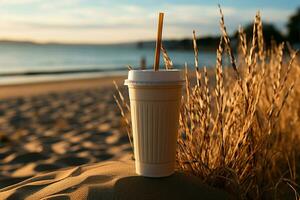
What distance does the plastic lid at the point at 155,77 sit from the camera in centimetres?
183

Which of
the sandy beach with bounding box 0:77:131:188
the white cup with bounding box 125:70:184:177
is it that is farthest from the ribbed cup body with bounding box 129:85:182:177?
the sandy beach with bounding box 0:77:131:188

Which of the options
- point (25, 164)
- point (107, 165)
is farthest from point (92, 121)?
point (107, 165)

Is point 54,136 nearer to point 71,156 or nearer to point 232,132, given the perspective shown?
point 71,156

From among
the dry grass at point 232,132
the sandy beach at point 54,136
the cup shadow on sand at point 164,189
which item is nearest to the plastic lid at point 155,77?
the dry grass at point 232,132

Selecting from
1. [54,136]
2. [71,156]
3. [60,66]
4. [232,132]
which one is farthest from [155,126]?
[60,66]

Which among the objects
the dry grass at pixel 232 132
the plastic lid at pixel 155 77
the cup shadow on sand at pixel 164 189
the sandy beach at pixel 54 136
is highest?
the plastic lid at pixel 155 77

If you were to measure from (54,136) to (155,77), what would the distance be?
278 cm

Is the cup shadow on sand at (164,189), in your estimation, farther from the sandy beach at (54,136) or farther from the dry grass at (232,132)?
the sandy beach at (54,136)

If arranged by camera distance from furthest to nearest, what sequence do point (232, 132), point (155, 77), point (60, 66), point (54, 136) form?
point (60, 66) → point (54, 136) → point (232, 132) → point (155, 77)

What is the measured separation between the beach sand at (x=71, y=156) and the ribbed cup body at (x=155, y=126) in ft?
0.23

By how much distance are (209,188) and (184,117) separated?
1.31ft

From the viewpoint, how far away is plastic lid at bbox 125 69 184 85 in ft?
6.01

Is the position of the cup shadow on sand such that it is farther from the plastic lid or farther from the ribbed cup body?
the plastic lid

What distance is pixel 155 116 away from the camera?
1.88 metres
